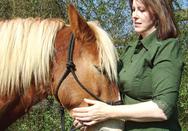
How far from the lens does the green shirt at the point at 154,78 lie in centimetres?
245

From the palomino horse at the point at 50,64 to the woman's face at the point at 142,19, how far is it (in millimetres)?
231

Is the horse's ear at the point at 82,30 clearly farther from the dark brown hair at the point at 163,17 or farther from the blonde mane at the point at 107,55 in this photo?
the dark brown hair at the point at 163,17

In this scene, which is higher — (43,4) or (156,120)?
(43,4)

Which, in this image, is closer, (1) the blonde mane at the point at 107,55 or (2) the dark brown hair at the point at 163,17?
(2) the dark brown hair at the point at 163,17

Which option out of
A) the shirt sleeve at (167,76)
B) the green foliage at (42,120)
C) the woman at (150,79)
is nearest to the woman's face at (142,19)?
the woman at (150,79)

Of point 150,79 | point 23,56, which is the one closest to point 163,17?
point 150,79

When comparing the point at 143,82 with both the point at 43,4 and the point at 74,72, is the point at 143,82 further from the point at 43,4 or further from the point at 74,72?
the point at 43,4

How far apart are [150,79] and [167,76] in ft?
0.47

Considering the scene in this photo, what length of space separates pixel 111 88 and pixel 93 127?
0.26 m

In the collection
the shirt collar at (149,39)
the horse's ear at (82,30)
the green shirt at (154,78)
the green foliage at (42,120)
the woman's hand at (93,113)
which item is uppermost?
the horse's ear at (82,30)

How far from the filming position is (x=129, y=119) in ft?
8.37

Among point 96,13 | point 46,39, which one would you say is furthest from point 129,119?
point 96,13

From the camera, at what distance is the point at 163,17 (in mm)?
2621

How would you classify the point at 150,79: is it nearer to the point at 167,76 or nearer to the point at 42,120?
the point at 167,76
